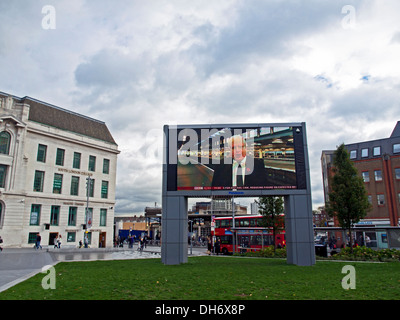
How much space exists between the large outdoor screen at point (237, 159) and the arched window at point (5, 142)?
32.3 meters

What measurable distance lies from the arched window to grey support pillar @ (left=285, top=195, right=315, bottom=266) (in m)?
39.2

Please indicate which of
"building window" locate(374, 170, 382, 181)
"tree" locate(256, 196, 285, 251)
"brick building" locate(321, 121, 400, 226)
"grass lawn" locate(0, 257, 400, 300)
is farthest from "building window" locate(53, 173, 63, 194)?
"building window" locate(374, 170, 382, 181)

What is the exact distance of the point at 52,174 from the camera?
4766 cm

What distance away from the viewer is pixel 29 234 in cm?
4381

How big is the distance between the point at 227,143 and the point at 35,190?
35693 mm

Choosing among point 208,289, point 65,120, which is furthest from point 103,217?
point 208,289

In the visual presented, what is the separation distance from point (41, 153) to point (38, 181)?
417 cm

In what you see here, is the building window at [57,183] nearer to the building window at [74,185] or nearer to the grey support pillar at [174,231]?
the building window at [74,185]

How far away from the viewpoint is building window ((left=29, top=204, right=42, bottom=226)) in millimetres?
44359

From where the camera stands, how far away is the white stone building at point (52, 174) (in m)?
42.5

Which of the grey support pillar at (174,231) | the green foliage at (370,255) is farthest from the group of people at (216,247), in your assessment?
the grey support pillar at (174,231)

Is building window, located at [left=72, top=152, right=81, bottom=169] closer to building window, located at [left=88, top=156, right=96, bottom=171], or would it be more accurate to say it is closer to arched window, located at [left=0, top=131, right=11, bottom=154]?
building window, located at [left=88, top=156, right=96, bottom=171]
